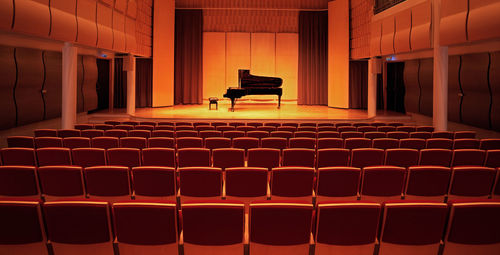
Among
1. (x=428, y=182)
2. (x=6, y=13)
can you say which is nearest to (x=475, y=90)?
(x=428, y=182)

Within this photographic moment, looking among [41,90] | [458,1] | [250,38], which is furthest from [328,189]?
[250,38]

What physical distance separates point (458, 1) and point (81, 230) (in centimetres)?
990

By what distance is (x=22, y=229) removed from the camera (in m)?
2.88

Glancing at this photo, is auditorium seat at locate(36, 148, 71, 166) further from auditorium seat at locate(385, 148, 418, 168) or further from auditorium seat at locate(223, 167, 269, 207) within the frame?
auditorium seat at locate(385, 148, 418, 168)

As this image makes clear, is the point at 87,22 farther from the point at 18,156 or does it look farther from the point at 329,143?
the point at 329,143

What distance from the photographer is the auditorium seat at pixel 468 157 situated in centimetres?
538

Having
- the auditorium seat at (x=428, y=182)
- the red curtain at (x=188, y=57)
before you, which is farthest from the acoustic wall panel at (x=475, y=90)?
the red curtain at (x=188, y=57)

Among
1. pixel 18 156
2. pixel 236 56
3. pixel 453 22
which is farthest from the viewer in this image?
pixel 236 56

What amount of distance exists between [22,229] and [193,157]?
2750 millimetres

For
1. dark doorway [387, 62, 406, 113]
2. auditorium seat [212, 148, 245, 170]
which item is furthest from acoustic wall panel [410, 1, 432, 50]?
auditorium seat [212, 148, 245, 170]

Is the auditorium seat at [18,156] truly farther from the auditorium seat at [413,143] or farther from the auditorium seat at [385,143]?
the auditorium seat at [413,143]

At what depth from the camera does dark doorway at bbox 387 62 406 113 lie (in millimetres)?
17672

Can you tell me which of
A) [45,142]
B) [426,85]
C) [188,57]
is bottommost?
[45,142]

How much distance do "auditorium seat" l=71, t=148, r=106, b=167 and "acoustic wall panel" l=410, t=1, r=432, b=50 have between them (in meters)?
9.52
